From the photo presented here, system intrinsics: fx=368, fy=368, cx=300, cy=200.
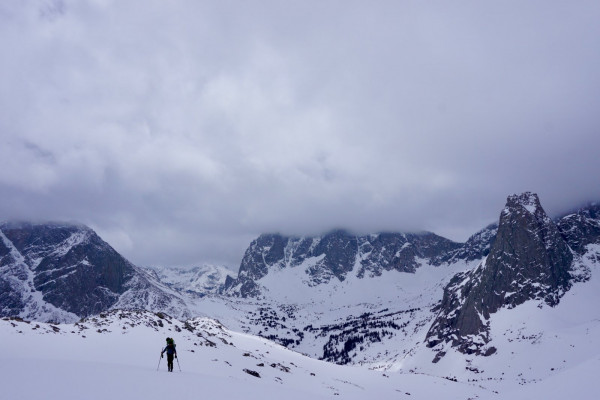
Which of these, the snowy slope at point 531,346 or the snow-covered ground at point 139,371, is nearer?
the snow-covered ground at point 139,371

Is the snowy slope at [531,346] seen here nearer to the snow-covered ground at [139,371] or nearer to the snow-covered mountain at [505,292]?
the snow-covered mountain at [505,292]

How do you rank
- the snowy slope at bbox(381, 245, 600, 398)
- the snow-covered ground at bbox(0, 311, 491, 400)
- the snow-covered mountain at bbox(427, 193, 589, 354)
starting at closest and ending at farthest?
the snow-covered ground at bbox(0, 311, 491, 400) < the snowy slope at bbox(381, 245, 600, 398) < the snow-covered mountain at bbox(427, 193, 589, 354)

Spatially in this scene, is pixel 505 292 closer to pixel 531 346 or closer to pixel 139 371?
pixel 531 346

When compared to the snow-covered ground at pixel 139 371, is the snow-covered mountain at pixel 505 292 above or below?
above

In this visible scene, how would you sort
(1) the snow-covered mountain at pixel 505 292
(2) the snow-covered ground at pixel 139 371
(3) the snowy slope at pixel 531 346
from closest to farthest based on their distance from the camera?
1. (2) the snow-covered ground at pixel 139 371
2. (3) the snowy slope at pixel 531 346
3. (1) the snow-covered mountain at pixel 505 292

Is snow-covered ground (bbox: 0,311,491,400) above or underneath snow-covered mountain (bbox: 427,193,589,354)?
underneath

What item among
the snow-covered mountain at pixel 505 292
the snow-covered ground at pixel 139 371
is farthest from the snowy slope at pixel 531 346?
the snow-covered ground at pixel 139 371

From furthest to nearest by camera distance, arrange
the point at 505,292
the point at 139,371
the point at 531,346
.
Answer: the point at 505,292, the point at 531,346, the point at 139,371

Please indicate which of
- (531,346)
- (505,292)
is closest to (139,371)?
(531,346)

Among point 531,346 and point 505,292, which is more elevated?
point 505,292

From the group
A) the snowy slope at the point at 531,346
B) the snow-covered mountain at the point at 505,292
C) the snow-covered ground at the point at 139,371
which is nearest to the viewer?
the snow-covered ground at the point at 139,371

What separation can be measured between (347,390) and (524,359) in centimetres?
12338

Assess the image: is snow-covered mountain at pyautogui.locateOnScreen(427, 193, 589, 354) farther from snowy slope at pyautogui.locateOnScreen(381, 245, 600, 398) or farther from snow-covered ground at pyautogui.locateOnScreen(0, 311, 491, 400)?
snow-covered ground at pyautogui.locateOnScreen(0, 311, 491, 400)

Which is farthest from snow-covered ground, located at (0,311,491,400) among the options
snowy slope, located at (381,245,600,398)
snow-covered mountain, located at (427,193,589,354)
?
snow-covered mountain, located at (427,193,589,354)
